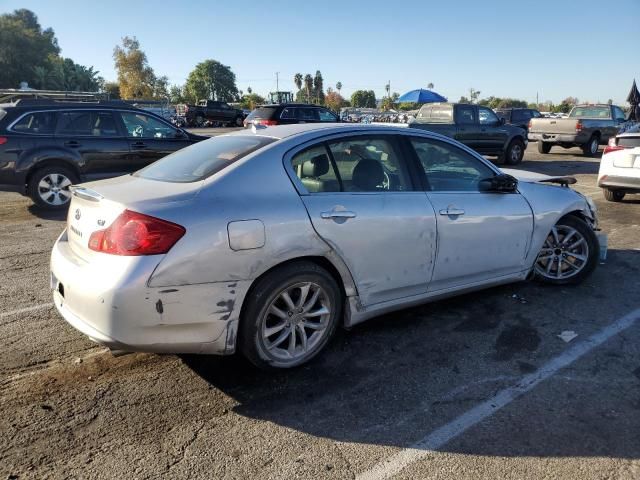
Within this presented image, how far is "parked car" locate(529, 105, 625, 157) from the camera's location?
17359 millimetres

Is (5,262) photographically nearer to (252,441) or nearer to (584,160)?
(252,441)

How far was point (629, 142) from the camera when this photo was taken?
8984mm

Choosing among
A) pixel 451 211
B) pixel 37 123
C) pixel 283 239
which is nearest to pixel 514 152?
pixel 37 123

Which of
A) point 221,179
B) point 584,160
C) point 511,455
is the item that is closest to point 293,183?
point 221,179

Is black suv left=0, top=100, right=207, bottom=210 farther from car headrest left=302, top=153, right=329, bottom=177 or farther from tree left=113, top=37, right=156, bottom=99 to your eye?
tree left=113, top=37, right=156, bottom=99

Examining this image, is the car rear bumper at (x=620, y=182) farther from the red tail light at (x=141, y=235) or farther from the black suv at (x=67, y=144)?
the red tail light at (x=141, y=235)

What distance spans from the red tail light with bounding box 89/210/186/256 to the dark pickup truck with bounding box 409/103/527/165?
12.0 meters

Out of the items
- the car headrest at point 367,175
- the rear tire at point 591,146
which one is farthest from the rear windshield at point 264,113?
the car headrest at point 367,175

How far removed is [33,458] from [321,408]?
4.80ft

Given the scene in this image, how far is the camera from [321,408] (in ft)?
9.66

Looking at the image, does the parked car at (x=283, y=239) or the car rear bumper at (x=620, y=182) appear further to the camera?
the car rear bumper at (x=620, y=182)

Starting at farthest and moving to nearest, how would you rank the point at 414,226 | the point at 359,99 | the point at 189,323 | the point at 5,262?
1. the point at 359,99
2. the point at 5,262
3. the point at 414,226
4. the point at 189,323

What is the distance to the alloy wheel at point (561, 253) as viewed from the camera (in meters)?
4.88

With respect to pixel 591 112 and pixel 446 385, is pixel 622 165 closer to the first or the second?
pixel 446 385
